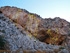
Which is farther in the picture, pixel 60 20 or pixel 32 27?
pixel 60 20

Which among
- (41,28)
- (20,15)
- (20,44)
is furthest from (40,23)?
(20,44)

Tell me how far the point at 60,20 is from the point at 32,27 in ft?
24.0

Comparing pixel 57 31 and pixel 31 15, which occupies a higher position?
pixel 31 15

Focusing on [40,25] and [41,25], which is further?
[41,25]

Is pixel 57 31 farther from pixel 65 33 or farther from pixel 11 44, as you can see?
pixel 11 44

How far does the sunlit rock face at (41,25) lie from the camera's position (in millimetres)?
45219

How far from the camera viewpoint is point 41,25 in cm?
4684

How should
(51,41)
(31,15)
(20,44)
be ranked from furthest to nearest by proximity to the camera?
1. (31,15)
2. (51,41)
3. (20,44)

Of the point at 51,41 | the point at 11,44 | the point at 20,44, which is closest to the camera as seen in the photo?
the point at 11,44

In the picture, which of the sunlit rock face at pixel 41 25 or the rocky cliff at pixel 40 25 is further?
the sunlit rock face at pixel 41 25

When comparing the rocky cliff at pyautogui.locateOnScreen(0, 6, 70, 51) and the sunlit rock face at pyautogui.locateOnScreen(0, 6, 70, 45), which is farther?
the sunlit rock face at pyautogui.locateOnScreen(0, 6, 70, 45)

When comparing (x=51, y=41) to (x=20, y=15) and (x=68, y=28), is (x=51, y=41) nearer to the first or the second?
(x=68, y=28)

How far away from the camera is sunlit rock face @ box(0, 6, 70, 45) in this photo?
45219 millimetres

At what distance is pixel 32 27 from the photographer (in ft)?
151
